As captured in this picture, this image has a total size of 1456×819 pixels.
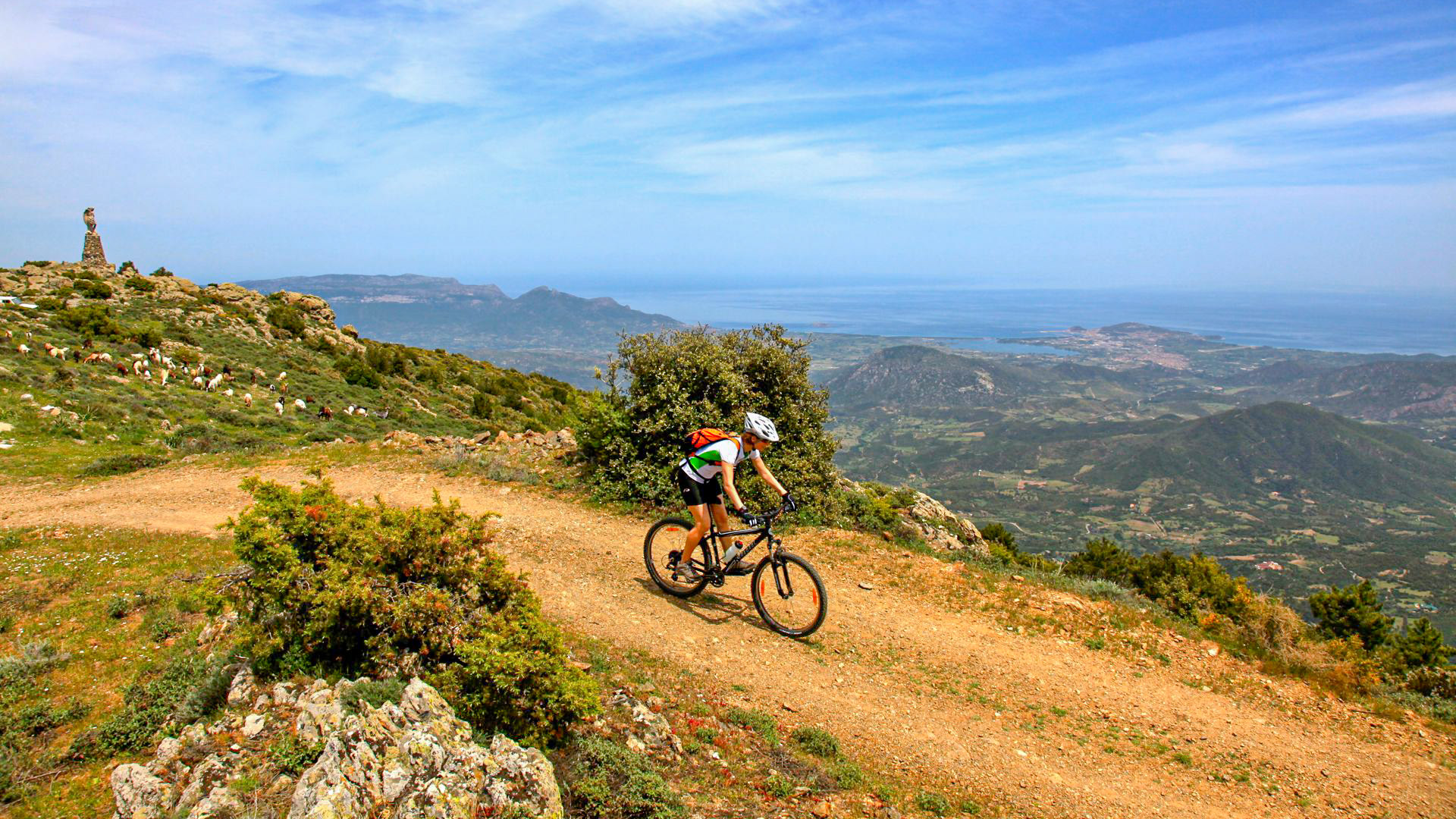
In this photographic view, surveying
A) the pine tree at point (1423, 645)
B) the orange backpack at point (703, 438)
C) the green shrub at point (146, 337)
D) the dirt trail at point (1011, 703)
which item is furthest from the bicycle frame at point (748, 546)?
the green shrub at point (146, 337)

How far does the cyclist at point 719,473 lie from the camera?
286 inches

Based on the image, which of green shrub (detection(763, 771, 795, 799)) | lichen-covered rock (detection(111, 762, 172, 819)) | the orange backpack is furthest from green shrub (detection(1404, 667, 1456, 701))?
lichen-covered rock (detection(111, 762, 172, 819))

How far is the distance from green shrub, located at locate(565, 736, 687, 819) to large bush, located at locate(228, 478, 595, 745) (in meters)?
0.32

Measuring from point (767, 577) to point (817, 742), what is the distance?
263 cm

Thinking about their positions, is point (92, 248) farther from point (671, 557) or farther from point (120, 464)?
point (671, 557)

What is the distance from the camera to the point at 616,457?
1360 centimetres

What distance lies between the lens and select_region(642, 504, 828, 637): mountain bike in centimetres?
769

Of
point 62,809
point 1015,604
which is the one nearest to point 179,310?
point 62,809

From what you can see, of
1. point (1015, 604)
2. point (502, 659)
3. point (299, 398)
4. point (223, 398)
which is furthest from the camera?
point (299, 398)

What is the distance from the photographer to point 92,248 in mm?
39281

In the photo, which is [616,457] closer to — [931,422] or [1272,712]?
[1272,712]

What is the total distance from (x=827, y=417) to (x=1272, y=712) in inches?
365

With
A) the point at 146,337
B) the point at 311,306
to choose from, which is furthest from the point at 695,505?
the point at 311,306

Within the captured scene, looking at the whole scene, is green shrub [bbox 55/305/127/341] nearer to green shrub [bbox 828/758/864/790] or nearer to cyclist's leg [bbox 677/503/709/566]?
cyclist's leg [bbox 677/503/709/566]
